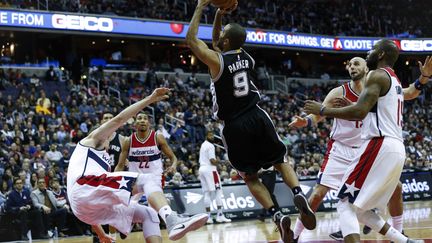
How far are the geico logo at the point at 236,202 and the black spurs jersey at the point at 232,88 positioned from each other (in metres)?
9.51

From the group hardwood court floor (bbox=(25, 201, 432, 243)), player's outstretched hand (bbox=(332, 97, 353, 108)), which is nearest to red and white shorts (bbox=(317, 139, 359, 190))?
player's outstretched hand (bbox=(332, 97, 353, 108))

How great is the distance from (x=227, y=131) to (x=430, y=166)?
58.2ft

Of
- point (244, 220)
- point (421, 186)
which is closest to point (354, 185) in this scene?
point (244, 220)

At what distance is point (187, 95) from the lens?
2709 centimetres

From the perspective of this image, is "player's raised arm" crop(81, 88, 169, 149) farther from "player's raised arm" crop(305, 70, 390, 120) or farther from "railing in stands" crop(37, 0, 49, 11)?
"railing in stands" crop(37, 0, 49, 11)

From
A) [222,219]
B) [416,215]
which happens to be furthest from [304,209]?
[222,219]

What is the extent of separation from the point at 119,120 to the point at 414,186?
604 inches

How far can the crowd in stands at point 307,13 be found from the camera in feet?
96.5

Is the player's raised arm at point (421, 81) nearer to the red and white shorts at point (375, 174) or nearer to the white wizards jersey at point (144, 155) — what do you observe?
the red and white shorts at point (375, 174)

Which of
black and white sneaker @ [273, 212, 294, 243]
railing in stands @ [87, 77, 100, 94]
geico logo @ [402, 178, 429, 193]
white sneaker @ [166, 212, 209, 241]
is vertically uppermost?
railing in stands @ [87, 77, 100, 94]

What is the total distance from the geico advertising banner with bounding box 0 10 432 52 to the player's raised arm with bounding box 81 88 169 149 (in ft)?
63.7

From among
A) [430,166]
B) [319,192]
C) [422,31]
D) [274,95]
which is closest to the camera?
[319,192]

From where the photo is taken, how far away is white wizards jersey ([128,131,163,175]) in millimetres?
11094

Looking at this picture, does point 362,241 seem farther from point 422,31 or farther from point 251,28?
point 422,31
